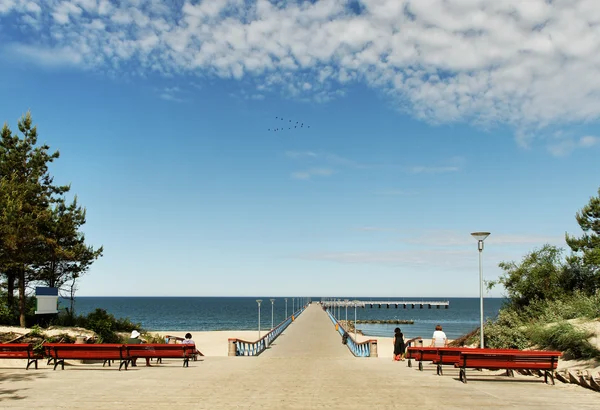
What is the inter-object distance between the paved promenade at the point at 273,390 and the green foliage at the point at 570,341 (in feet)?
11.8

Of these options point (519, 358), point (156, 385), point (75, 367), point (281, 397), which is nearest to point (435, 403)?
point (281, 397)

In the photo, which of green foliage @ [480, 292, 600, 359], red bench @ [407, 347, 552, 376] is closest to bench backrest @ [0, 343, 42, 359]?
red bench @ [407, 347, 552, 376]

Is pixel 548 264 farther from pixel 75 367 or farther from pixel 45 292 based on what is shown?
pixel 45 292

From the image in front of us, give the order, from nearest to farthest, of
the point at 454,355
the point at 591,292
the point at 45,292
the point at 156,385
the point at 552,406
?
the point at 552,406 < the point at 156,385 < the point at 454,355 < the point at 45,292 < the point at 591,292

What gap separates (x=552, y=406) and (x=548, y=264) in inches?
728

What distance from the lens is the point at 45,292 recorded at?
2312cm

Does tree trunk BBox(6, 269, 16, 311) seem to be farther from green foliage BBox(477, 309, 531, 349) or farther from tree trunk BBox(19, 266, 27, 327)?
green foliage BBox(477, 309, 531, 349)

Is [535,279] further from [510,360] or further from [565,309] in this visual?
[510,360]

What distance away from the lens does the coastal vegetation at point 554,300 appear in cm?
1745

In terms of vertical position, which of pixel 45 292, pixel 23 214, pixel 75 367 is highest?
pixel 23 214

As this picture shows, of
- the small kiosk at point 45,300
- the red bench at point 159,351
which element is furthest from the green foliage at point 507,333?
the small kiosk at point 45,300

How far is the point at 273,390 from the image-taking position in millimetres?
11523

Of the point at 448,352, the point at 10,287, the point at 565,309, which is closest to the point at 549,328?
the point at 565,309

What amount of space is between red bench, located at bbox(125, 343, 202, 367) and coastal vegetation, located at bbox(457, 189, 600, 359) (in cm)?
1250
